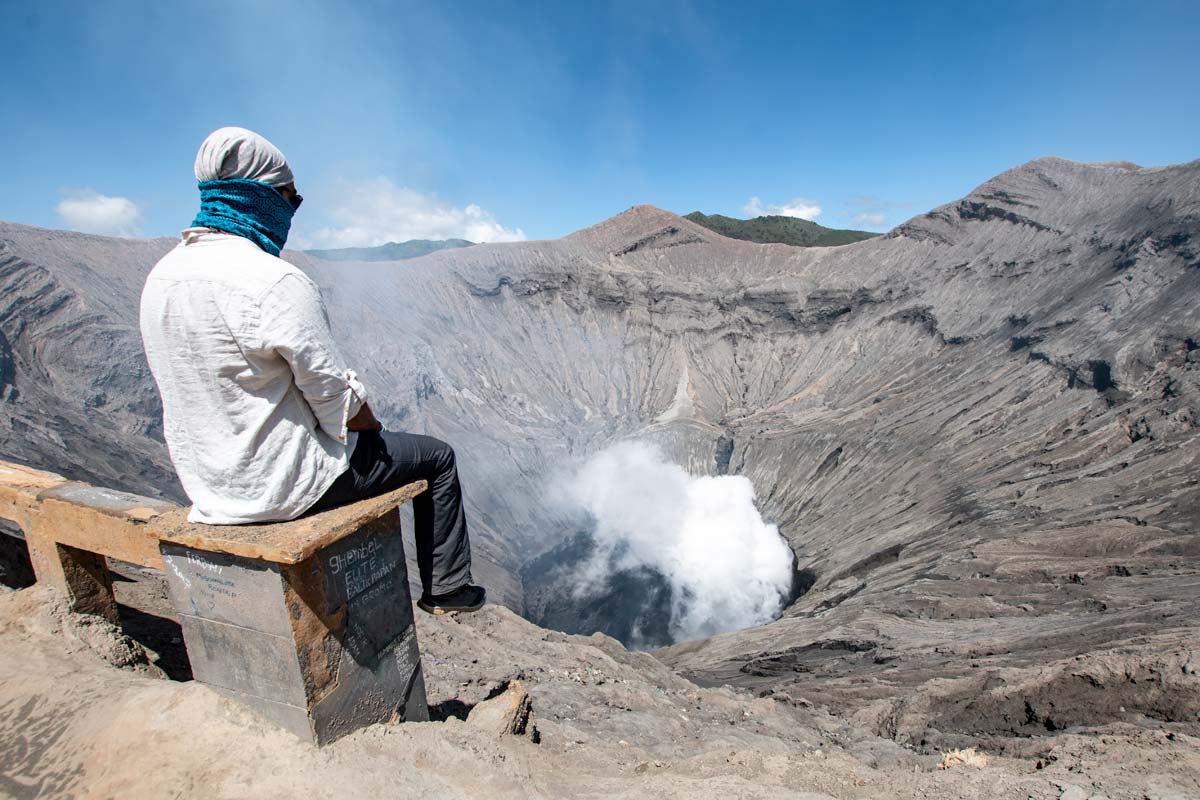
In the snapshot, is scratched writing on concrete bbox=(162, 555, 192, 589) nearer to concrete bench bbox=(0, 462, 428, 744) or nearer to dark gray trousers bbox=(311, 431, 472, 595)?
concrete bench bbox=(0, 462, 428, 744)

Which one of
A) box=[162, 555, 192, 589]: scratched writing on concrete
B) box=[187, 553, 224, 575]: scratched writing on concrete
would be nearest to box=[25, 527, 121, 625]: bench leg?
box=[162, 555, 192, 589]: scratched writing on concrete

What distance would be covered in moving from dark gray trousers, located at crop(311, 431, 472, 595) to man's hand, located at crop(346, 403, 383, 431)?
81mm

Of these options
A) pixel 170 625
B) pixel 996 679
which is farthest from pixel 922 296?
pixel 170 625

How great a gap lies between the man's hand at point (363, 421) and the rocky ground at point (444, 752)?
1273 mm

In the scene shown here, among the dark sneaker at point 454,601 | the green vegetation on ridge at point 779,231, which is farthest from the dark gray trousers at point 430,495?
the green vegetation on ridge at point 779,231

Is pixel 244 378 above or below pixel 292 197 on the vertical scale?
below

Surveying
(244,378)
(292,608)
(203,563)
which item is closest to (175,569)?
(203,563)

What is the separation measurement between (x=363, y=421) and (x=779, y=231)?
101918 mm

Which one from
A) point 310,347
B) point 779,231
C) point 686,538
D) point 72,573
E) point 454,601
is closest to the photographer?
point 310,347

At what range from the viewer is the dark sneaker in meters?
3.12

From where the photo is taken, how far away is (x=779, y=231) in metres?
97.4

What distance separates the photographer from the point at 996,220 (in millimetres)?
36250

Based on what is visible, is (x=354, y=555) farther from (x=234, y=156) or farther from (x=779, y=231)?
(x=779, y=231)

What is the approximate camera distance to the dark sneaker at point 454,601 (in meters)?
3.12
